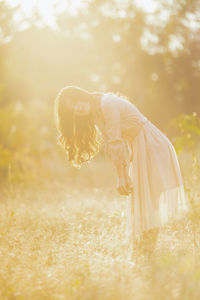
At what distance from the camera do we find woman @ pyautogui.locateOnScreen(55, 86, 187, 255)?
12.7 feet

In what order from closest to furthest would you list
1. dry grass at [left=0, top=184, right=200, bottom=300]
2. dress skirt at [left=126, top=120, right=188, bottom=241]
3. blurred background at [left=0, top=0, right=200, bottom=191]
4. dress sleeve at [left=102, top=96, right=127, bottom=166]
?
dry grass at [left=0, top=184, right=200, bottom=300] → dress sleeve at [left=102, top=96, right=127, bottom=166] → dress skirt at [left=126, top=120, right=188, bottom=241] → blurred background at [left=0, top=0, right=200, bottom=191]

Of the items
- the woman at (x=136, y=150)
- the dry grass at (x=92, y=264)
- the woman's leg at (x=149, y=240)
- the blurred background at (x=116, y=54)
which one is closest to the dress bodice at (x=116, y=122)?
the woman at (x=136, y=150)

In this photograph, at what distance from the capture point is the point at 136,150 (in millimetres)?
4086

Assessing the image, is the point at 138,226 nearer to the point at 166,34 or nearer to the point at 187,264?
the point at 187,264

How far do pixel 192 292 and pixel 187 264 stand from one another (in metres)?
0.48

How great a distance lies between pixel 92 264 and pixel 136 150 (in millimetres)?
1108

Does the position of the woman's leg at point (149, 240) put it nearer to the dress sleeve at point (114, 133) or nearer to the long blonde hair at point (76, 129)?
the dress sleeve at point (114, 133)

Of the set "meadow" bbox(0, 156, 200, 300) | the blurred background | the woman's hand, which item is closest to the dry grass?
"meadow" bbox(0, 156, 200, 300)

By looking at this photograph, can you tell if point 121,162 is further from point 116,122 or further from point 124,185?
point 116,122

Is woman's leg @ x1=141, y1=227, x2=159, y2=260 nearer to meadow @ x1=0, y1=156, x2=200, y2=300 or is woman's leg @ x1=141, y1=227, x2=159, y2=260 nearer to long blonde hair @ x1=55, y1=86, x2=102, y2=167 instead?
meadow @ x1=0, y1=156, x2=200, y2=300

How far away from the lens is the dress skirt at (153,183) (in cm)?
398

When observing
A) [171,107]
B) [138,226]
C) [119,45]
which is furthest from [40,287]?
[119,45]

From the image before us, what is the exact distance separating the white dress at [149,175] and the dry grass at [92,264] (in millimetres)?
265

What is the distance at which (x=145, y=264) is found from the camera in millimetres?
3604
